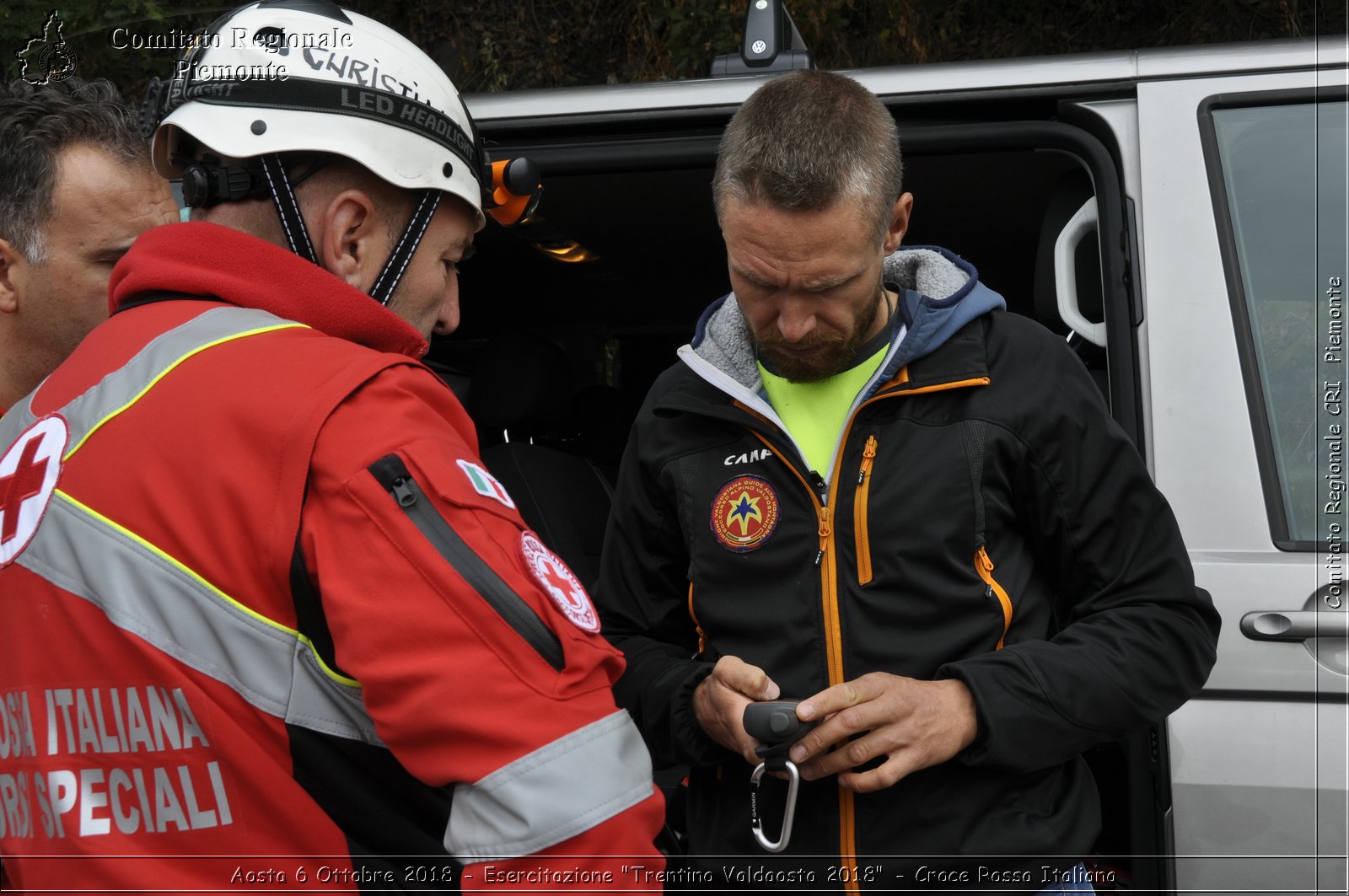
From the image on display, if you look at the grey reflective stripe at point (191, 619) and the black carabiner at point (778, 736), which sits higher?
the grey reflective stripe at point (191, 619)

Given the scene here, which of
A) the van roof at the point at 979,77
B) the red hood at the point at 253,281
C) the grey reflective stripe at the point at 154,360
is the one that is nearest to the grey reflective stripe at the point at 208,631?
the grey reflective stripe at the point at 154,360

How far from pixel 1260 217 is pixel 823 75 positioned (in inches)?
30.7

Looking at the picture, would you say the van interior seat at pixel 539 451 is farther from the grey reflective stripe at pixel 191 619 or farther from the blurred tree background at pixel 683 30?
the blurred tree background at pixel 683 30

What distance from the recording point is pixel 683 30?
6426 mm

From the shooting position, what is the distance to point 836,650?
168cm

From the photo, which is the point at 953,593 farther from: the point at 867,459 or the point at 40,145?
the point at 40,145

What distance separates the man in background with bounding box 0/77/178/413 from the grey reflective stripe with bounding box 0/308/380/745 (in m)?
1.16

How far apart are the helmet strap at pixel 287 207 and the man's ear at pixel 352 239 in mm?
16

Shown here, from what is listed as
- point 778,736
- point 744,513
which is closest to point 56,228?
point 744,513

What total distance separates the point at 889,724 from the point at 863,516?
0.93 ft

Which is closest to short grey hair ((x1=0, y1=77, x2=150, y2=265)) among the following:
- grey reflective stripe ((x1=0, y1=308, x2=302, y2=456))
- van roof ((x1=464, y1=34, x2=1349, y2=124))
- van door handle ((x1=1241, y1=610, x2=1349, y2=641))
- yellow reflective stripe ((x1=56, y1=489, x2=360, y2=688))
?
van roof ((x1=464, y1=34, x2=1349, y2=124))

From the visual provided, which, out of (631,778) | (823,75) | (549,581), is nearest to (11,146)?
(823,75)

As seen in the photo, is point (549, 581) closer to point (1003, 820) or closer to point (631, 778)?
point (631, 778)

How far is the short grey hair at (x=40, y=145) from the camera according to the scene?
2.13m
